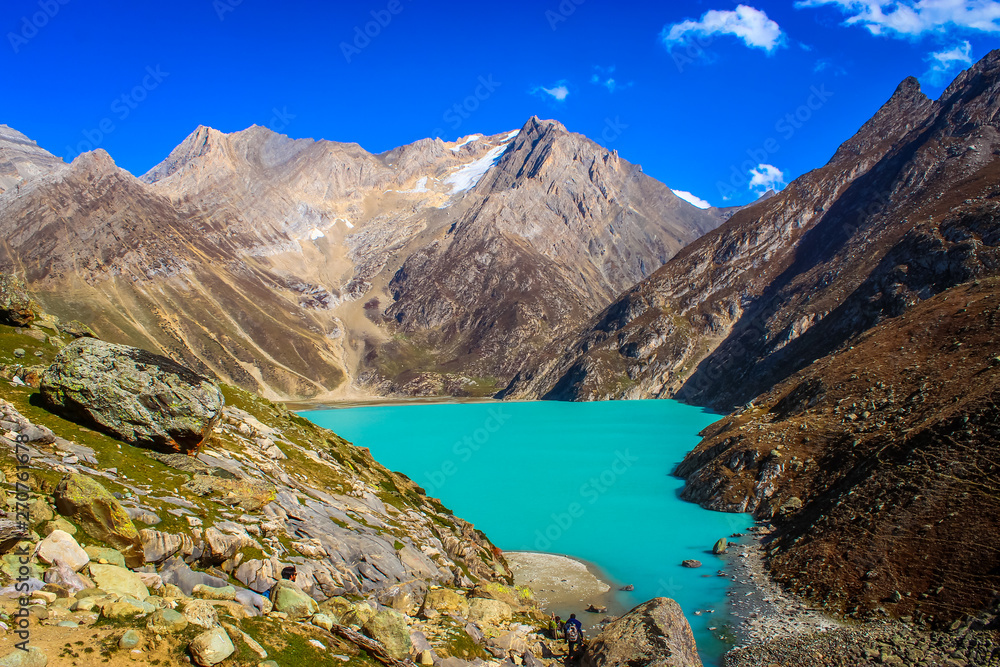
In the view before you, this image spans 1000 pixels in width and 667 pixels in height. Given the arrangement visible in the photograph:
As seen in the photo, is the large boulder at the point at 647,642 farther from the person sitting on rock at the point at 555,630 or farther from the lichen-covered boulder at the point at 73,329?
the lichen-covered boulder at the point at 73,329

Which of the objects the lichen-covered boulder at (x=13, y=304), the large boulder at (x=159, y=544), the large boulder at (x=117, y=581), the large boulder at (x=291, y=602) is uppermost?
the lichen-covered boulder at (x=13, y=304)

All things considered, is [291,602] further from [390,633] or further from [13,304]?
[13,304]

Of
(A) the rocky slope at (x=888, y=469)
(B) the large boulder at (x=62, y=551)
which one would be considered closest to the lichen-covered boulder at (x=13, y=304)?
(B) the large boulder at (x=62, y=551)

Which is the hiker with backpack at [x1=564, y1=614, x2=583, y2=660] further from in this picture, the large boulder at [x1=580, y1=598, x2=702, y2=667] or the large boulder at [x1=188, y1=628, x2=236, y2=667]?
the large boulder at [x1=188, y1=628, x2=236, y2=667]

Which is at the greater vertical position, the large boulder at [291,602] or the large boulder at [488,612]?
the large boulder at [488,612]

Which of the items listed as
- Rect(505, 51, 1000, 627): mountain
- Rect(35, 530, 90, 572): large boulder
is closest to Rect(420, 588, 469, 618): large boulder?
Rect(35, 530, 90, 572): large boulder

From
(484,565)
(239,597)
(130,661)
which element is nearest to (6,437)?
(239,597)

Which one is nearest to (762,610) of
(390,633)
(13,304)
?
(390,633)
